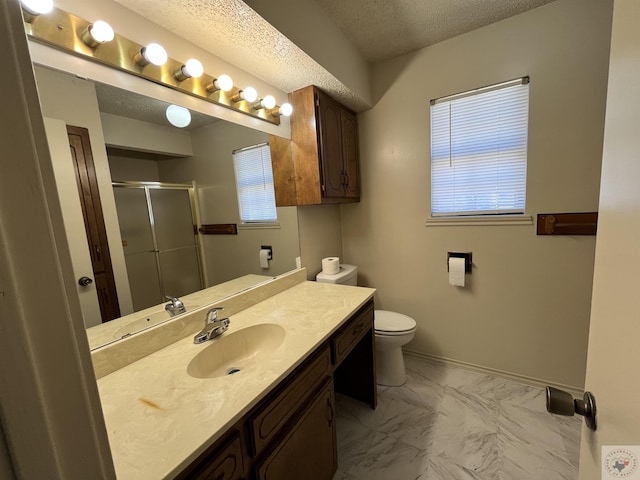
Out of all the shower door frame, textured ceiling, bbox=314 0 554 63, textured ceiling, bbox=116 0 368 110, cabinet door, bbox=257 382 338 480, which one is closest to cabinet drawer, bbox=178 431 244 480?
cabinet door, bbox=257 382 338 480

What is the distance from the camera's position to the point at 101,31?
3.00 ft

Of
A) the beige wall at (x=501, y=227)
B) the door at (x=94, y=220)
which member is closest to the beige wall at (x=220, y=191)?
the door at (x=94, y=220)

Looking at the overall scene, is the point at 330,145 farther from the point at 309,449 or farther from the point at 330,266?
the point at 309,449

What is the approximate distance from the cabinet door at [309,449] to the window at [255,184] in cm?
103

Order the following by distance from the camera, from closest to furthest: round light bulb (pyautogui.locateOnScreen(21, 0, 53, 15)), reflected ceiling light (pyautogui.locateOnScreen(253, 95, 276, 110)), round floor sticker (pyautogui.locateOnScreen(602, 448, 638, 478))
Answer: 1. round floor sticker (pyautogui.locateOnScreen(602, 448, 638, 478))
2. round light bulb (pyautogui.locateOnScreen(21, 0, 53, 15))
3. reflected ceiling light (pyautogui.locateOnScreen(253, 95, 276, 110))

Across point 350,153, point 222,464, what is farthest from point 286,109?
point 222,464

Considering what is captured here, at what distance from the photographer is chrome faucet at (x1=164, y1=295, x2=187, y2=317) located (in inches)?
46.6

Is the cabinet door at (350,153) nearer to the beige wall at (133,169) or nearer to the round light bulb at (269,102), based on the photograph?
the round light bulb at (269,102)

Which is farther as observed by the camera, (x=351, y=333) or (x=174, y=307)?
(x=351, y=333)

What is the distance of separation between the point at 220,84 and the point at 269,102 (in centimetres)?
36

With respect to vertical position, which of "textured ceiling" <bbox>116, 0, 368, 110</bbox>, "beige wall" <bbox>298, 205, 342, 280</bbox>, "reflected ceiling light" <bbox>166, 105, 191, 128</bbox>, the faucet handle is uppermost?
"textured ceiling" <bbox>116, 0, 368, 110</bbox>

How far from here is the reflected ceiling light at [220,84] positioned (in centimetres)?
132

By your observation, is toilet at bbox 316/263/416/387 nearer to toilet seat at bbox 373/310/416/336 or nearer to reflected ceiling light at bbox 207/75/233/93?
toilet seat at bbox 373/310/416/336

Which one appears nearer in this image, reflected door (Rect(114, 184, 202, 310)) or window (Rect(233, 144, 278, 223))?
reflected door (Rect(114, 184, 202, 310))
